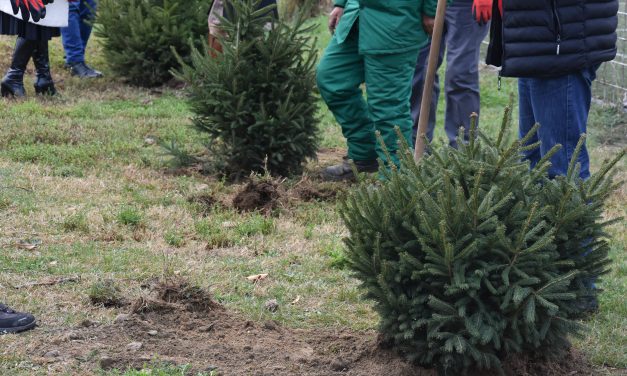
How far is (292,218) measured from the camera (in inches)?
237

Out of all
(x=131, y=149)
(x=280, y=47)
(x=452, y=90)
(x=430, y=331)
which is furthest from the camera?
(x=131, y=149)

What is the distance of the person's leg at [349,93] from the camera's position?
20.7 feet

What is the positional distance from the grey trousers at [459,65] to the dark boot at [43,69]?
374 cm

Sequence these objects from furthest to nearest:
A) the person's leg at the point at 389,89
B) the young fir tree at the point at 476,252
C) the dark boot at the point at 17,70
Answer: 1. the dark boot at the point at 17,70
2. the person's leg at the point at 389,89
3. the young fir tree at the point at 476,252

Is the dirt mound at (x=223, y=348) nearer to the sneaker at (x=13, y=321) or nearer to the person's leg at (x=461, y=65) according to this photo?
the sneaker at (x=13, y=321)

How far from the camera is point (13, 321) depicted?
4.01 meters

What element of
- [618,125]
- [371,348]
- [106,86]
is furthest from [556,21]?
[106,86]

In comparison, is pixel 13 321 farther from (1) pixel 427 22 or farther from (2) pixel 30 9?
(2) pixel 30 9

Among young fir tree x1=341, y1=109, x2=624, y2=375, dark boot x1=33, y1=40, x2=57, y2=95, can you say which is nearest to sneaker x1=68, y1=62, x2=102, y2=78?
dark boot x1=33, y1=40, x2=57, y2=95

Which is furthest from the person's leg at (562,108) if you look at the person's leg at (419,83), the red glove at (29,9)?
the red glove at (29,9)

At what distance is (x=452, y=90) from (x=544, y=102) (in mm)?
2707

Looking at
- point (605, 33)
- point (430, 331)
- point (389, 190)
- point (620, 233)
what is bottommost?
point (620, 233)

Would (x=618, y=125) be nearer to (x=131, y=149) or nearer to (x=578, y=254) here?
(x=131, y=149)

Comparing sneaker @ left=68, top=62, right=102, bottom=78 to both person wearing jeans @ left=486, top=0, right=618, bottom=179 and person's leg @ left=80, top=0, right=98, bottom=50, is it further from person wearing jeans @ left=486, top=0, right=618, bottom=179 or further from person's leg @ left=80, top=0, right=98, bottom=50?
person wearing jeans @ left=486, top=0, right=618, bottom=179
